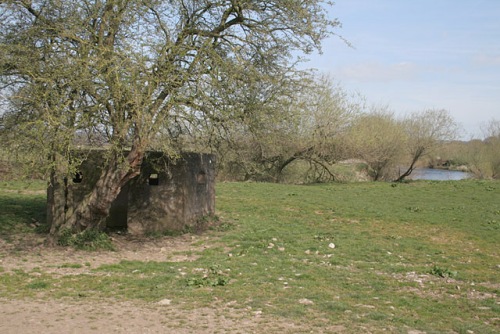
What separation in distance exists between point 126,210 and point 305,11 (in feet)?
23.4

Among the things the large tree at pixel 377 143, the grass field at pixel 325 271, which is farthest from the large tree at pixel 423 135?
the grass field at pixel 325 271

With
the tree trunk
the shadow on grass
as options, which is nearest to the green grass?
the shadow on grass

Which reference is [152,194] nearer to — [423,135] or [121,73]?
[121,73]

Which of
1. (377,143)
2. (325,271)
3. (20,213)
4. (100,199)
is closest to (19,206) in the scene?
(20,213)

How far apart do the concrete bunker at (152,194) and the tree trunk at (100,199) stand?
43cm

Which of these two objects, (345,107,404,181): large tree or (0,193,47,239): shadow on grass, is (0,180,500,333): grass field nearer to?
(0,193,47,239): shadow on grass

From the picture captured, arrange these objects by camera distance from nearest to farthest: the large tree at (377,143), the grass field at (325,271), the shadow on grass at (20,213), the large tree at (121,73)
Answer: the grass field at (325,271) < the large tree at (121,73) < the shadow on grass at (20,213) < the large tree at (377,143)

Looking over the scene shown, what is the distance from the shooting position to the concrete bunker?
1241cm

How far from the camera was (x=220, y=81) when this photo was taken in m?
11.3

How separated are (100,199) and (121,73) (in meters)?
3.07

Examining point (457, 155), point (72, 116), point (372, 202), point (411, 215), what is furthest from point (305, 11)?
point (457, 155)

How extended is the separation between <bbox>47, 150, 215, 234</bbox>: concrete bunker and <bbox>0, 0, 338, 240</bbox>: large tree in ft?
2.72

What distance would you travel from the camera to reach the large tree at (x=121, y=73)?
9945mm

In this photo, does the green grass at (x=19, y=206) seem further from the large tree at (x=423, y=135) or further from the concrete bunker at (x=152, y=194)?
the large tree at (x=423, y=135)
